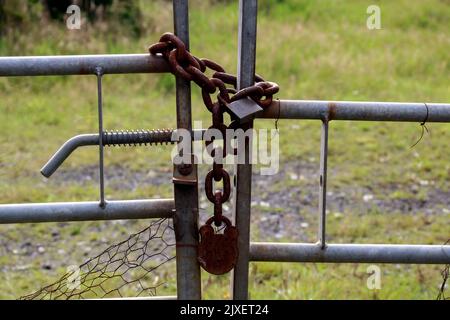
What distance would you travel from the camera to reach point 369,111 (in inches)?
70.5

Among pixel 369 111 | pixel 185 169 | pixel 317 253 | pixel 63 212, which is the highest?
pixel 369 111

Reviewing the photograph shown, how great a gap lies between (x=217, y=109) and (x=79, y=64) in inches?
13.0

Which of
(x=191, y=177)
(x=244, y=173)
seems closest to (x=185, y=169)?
(x=191, y=177)

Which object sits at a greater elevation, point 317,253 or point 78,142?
point 78,142

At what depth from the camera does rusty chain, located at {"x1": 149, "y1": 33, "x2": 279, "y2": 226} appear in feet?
5.43

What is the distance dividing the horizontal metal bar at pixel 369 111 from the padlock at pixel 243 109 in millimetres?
80

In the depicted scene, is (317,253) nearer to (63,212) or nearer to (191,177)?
(191,177)

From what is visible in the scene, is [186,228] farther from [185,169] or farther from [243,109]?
[243,109]

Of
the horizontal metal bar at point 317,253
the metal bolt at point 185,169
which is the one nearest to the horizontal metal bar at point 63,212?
the metal bolt at point 185,169

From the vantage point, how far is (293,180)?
4773 mm

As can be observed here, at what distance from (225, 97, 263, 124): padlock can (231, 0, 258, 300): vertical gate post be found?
0.17ft

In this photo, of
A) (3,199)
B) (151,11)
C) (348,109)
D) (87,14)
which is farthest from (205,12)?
(348,109)

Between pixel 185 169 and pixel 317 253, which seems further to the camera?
pixel 317 253
